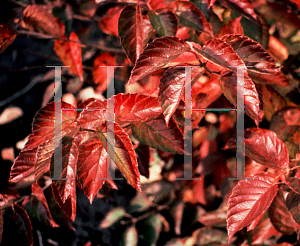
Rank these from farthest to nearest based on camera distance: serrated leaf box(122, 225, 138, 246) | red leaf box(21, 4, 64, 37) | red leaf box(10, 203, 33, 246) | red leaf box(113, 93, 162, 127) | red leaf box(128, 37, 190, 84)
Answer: serrated leaf box(122, 225, 138, 246), red leaf box(21, 4, 64, 37), red leaf box(10, 203, 33, 246), red leaf box(113, 93, 162, 127), red leaf box(128, 37, 190, 84)

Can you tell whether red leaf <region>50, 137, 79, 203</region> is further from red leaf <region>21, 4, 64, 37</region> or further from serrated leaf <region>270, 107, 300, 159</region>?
serrated leaf <region>270, 107, 300, 159</region>

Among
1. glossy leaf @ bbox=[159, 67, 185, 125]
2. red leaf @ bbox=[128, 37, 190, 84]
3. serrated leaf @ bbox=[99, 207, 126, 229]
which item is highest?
red leaf @ bbox=[128, 37, 190, 84]

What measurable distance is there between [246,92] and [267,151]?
23 centimetres

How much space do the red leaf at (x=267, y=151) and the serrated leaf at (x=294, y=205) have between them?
8 centimetres

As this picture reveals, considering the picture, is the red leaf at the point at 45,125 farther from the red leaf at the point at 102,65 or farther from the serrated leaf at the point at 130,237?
the serrated leaf at the point at 130,237

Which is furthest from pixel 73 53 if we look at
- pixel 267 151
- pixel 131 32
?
pixel 267 151

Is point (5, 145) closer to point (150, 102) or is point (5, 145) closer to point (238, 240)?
point (150, 102)

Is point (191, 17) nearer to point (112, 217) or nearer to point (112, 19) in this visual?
point (112, 19)

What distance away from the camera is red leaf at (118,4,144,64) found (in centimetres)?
67

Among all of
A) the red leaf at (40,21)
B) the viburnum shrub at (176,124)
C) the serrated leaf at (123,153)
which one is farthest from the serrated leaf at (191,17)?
the red leaf at (40,21)

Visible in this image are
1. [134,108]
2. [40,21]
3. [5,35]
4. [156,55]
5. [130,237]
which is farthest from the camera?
[130,237]

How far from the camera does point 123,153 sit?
1.96 feet

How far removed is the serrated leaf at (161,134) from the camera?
67 cm

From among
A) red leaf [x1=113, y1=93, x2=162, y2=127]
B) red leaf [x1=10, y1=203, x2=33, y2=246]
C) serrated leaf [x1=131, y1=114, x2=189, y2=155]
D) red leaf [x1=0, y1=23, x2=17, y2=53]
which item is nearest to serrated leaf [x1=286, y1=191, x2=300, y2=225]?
serrated leaf [x1=131, y1=114, x2=189, y2=155]
